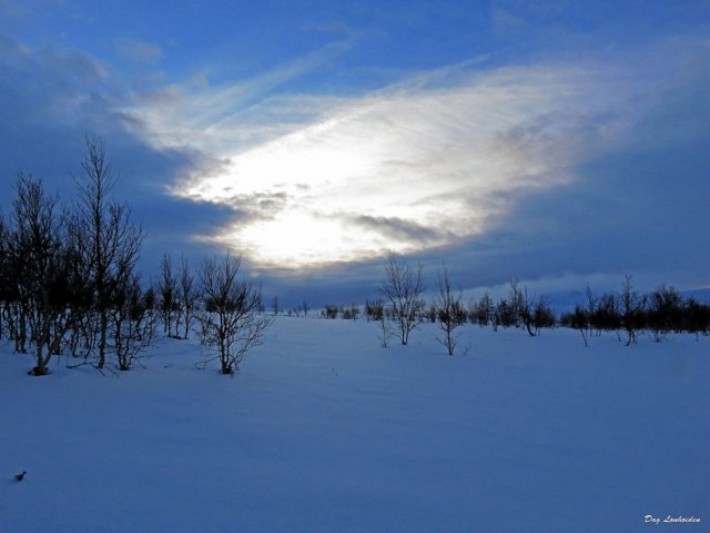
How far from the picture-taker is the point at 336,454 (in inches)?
260

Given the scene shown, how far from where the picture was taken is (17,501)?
461 cm

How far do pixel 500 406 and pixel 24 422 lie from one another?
387 inches

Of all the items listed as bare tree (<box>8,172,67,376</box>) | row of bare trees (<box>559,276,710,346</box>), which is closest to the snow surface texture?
bare tree (<box>8,172,67,376</box>)

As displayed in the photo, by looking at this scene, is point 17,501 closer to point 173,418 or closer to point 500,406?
point 173,418

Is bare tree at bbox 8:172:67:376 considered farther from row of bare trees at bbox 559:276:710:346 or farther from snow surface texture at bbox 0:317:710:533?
row of bare trees at bbox 559:276:710:346

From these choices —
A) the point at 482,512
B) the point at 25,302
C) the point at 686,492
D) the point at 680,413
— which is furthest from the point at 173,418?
the point at 680,413

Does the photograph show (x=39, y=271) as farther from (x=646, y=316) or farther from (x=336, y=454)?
(x=646, y=316)

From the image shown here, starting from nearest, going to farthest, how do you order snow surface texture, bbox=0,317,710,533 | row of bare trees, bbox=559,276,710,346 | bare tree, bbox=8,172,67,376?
snow surface texture, bbox=0,317,710,533 → bare tree, bbox=8,172,67,376 → row of bare trees, bbox=559,276,710,346

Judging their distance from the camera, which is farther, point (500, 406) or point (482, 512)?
point (500, 406)

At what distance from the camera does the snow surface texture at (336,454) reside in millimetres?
4730

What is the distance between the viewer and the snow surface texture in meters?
4.73

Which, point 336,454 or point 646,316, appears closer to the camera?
point 336,454

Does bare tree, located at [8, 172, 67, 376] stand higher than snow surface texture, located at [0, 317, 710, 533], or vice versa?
bare tree, located at [8, 172, 67, 376]

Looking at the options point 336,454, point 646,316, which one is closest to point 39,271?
point 336,454
